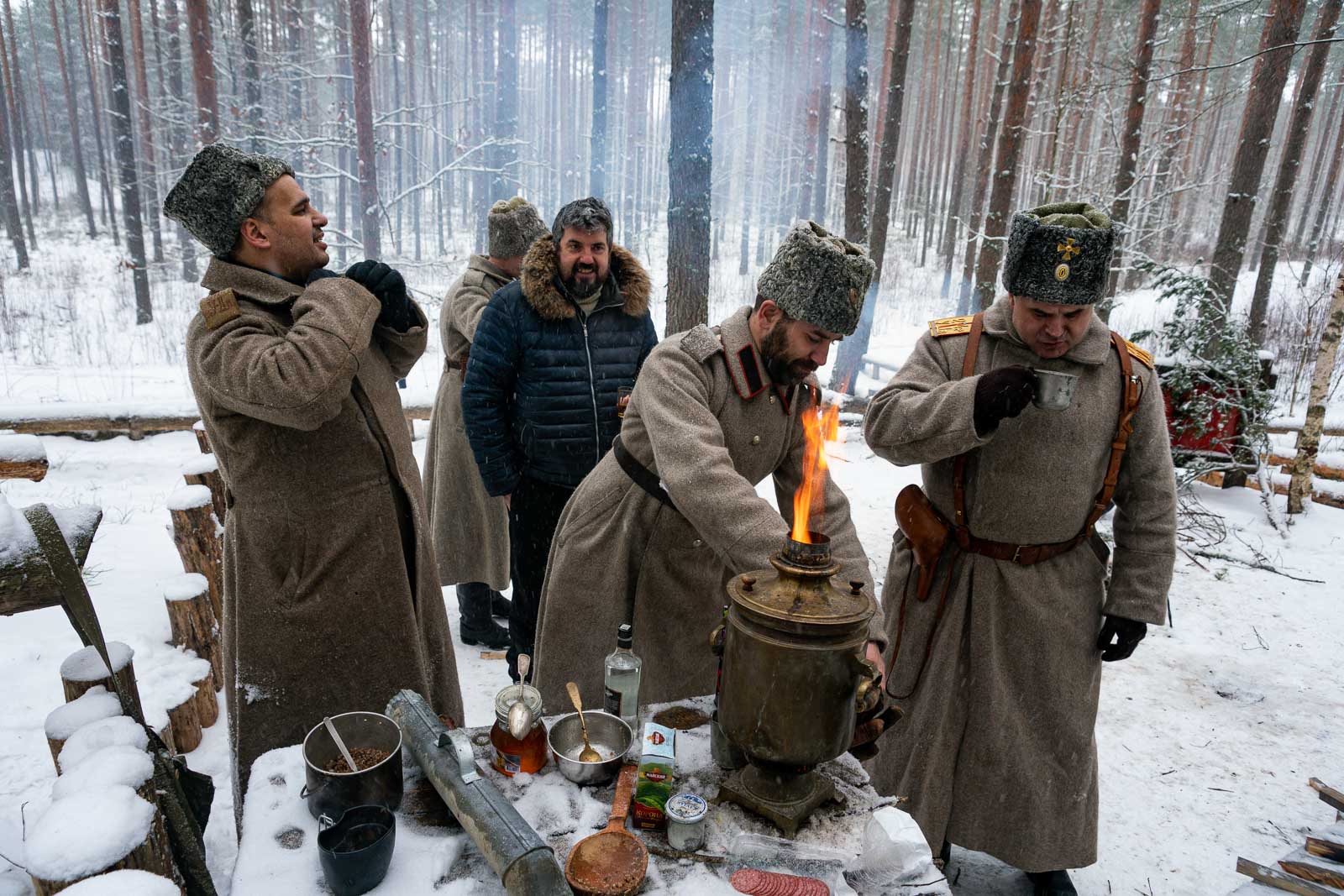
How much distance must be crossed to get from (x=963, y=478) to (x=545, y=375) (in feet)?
6.47

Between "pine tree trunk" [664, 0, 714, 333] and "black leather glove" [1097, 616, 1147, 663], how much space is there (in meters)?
4.25

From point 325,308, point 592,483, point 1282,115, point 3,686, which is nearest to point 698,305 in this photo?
point 592,483

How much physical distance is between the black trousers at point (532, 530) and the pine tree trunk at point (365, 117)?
1040 centimetres

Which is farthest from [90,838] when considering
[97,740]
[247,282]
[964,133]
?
[964,133]

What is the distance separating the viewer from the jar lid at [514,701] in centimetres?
179

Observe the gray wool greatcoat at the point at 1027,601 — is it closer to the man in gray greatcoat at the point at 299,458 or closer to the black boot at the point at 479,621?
the man in gray greatcoat at the point at 299,458

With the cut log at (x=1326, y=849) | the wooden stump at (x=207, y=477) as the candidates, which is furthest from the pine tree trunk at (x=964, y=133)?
the wooden stump at (x=207, y=477)

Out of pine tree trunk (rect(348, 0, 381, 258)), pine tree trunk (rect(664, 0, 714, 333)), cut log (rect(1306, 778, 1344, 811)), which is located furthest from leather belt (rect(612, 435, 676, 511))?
pine tree trunk (rect(348, 0, 381, 258))

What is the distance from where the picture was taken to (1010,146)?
33.7 feet

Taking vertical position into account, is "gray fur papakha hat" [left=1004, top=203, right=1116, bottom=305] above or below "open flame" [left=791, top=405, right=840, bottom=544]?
above

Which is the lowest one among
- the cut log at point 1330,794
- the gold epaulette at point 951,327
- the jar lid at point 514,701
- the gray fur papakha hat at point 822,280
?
the cut log at point 1330,794

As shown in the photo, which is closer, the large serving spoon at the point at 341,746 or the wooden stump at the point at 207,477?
the large serving spoon at the point at 341,746

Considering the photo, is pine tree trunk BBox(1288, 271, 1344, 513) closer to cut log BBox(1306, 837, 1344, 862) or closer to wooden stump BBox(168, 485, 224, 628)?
cut log BBox(1306, 837, 1344, 862)

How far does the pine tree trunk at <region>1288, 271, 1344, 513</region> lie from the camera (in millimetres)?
A: 6016
